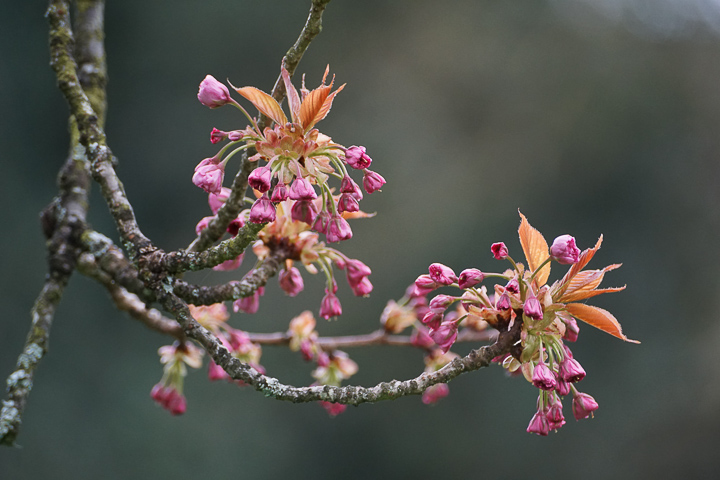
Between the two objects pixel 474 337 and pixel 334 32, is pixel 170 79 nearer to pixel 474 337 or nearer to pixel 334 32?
pixel 334 32

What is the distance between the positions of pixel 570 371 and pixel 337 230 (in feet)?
0.75

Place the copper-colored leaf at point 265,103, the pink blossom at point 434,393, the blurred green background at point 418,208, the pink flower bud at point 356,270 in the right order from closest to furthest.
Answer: the copper-colored leaf at point 265,103, the pink flower bud at point 356,270, the pink blossom at point 434,393, the blurred green background at point 418,208

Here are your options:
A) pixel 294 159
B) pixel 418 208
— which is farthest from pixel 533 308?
pixel 418 208

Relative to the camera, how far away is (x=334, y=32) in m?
3.39

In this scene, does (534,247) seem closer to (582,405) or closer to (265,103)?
(582,405)

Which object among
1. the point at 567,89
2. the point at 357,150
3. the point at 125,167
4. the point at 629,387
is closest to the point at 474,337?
the point at 357,150

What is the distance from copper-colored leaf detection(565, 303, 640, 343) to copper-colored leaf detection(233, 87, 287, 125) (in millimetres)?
292

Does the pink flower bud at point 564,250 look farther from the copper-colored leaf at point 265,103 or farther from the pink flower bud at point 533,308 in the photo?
the copper-colored leaf at point 265,103

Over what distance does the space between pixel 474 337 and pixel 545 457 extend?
2.45 meters

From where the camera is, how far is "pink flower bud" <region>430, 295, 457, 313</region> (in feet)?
1.67

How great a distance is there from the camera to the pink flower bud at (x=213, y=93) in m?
0.50

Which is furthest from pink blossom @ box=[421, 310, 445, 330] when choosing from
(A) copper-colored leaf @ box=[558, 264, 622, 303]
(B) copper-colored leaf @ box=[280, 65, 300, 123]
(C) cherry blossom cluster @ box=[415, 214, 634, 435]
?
(B) copper-colored leaf @ box=[280, 65, 300, 123]

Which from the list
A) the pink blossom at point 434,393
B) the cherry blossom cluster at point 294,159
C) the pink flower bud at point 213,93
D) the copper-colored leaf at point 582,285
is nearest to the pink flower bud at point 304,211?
the cherry blossom cluster at point 294,159

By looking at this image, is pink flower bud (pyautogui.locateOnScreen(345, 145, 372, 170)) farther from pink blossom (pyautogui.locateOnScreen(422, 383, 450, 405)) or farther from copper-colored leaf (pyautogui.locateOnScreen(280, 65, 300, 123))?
pink blossom (pyautogui.locateOnScreen(422, 383, 450, 405))
